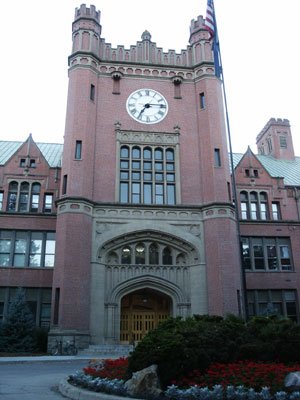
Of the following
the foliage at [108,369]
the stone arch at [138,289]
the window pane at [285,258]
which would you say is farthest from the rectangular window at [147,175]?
the foliage at [108,369]

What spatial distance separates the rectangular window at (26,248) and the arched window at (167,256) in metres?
7.43

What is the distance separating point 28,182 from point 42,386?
20.3 meters

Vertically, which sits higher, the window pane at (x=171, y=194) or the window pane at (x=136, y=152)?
the window pane at (x=136, y=152)

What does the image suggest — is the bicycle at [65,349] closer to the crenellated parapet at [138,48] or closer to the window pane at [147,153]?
the window pane at [147,153]

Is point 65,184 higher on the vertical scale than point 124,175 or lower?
lower

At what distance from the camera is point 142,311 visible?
26.8 m

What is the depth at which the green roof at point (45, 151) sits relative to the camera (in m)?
33.2

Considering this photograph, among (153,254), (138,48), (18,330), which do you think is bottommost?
(18,330)

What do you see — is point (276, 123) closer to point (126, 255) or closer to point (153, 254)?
point (153, 254)

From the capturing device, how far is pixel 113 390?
867 centimetres

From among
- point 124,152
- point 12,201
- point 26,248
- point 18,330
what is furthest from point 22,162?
point 18,330

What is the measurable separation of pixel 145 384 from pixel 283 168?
3246 centimetres

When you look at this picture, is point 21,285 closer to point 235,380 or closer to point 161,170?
point 161,170

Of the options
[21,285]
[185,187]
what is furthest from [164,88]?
[21,285]
